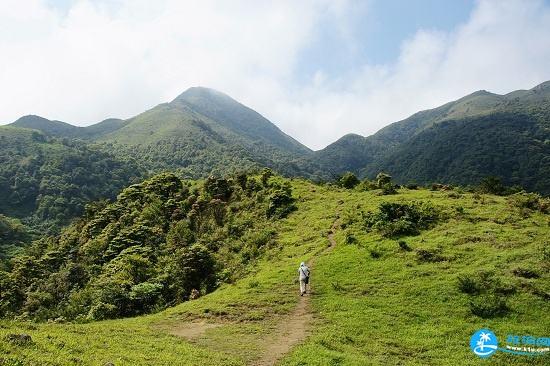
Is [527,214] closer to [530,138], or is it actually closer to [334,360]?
[334,360]

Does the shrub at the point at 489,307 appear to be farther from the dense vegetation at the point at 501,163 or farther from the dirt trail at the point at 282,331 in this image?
the dense vegetation at the point at 501,163

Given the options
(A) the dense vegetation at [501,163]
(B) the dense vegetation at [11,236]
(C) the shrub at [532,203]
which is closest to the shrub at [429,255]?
(C) the shrub at [532,203]

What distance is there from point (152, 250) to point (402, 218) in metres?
25.9

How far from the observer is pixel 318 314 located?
877 inches

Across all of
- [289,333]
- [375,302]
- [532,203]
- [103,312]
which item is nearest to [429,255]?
[375,302]

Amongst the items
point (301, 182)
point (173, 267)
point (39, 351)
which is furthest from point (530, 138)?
point (39, 351)

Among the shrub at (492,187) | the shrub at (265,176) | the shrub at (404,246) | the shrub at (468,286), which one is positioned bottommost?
the shrub at (468,286)

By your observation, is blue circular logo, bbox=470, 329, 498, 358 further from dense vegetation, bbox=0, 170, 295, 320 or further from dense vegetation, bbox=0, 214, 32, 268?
dense vegetation, bbox=0, 214, 32, 268

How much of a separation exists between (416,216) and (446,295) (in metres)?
12.8

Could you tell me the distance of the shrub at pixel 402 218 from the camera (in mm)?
33031

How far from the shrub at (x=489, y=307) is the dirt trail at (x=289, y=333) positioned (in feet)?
26.9

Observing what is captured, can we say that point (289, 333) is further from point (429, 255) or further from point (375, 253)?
point (429, 255)

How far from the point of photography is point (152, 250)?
44.5 metres

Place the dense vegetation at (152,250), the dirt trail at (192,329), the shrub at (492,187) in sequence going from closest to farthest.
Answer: the dirt trail at (192,329) → the dense vegetation at (152,250) → the shrub at (492,187)
